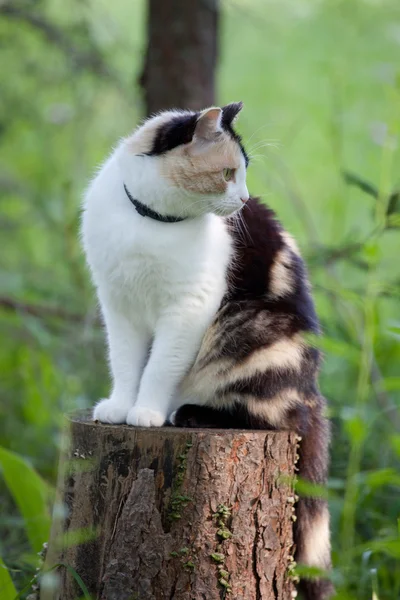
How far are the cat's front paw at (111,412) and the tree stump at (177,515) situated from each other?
157 mm

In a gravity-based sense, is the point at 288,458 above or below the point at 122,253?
below

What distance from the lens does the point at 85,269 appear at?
172 inches

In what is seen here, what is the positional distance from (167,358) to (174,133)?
681 mm

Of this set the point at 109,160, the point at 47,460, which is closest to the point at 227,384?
the point at 109,160

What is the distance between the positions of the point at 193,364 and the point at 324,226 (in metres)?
4.83

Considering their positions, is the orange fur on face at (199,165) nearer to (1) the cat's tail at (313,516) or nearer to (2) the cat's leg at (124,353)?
(2) the cat's leg at (124,353)

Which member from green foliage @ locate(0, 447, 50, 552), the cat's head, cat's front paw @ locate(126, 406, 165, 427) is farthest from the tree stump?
the cat's head

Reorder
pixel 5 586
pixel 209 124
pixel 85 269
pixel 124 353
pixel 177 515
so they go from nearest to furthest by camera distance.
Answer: pixel 177 515 → pixel 5 586 → pixel 209 124 → pixel 124 353 → pixel 85 269

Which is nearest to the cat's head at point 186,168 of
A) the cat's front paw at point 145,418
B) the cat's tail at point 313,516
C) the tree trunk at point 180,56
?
the cat's front paw at point 145,418

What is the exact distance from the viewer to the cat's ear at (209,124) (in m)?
2.04

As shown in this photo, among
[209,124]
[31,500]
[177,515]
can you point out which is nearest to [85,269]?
[31,500]

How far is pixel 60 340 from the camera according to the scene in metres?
4.21

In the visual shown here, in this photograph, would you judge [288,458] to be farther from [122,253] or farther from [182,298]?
[122,253]

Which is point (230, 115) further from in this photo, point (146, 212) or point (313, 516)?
point (313, 516)
